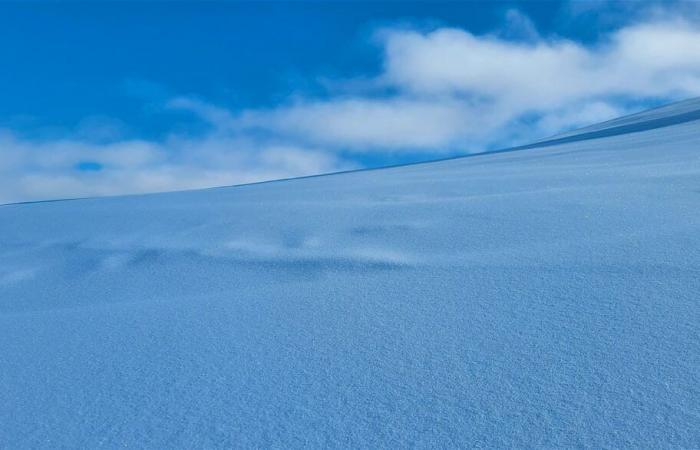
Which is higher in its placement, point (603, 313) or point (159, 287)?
point (159, 287)

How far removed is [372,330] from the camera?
143 centimetres

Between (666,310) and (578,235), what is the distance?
80cm

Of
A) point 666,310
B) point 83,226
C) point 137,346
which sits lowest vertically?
point 666,310

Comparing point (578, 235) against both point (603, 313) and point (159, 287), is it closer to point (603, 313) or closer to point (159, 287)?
point (603, 313)

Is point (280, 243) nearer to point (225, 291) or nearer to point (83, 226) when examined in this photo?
point (225, 291)

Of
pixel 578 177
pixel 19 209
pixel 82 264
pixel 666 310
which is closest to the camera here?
pixel 666 310

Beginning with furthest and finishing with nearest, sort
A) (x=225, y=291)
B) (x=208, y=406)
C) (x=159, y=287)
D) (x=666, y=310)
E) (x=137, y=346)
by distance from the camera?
(x=159, y=287) → (x=225, y=291) → (x=137, y=346) → (x=666, y=310) → (x=208, y=406)

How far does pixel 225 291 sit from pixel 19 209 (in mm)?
3268

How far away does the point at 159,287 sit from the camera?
79.4 inches

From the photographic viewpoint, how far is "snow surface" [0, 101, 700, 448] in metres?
1.03

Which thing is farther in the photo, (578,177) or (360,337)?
(578,177)

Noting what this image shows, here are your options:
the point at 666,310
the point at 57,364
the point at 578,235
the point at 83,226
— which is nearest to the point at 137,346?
the point at 57,364

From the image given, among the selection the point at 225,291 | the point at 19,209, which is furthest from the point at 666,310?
the point at 19,209

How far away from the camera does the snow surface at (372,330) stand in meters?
1.03
